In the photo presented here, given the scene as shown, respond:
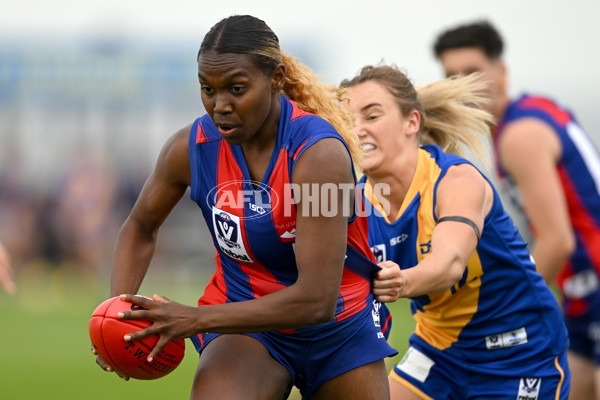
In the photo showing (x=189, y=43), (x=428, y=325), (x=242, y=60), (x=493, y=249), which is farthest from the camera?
(x=189, y=43)

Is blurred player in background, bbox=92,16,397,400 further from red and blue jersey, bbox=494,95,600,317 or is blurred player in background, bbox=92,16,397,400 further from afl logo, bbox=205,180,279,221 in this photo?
red and blue jersey, bbox=494,95,600,317

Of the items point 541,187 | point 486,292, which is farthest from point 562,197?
point 486,292

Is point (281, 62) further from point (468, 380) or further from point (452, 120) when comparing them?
point (468, 380)

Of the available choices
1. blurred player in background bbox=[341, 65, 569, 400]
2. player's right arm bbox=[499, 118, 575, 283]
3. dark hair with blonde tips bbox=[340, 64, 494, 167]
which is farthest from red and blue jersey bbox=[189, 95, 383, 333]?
player's right arm bbox=[499, 118, 575, 283]

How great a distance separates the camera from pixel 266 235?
11.3 ft

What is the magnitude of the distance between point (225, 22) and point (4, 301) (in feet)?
40.3

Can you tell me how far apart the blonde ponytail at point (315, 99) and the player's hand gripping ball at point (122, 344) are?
1144mm

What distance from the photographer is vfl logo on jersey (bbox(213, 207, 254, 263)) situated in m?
3.49

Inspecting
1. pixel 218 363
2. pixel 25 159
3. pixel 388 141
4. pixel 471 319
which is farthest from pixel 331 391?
pixel 25 159

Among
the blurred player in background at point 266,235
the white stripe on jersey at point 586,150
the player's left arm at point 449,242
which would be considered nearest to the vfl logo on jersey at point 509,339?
the player's left arm at point 449,242

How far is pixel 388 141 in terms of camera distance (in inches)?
177

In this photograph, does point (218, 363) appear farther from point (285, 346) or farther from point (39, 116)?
point (39, 116)

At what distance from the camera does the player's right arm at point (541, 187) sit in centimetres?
530

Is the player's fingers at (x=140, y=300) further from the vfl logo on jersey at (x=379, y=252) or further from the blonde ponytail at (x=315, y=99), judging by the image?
the vfl logo on jersey at (x=379, y=252)
